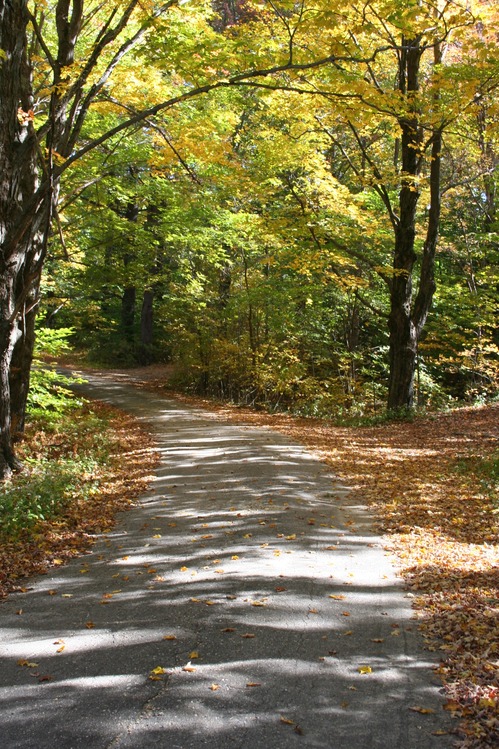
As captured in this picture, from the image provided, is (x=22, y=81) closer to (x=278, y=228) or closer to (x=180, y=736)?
(x=278, y=228)

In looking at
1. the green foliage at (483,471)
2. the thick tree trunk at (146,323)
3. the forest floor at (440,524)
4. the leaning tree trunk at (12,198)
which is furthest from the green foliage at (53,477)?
the thick tree trunk at (146,323)

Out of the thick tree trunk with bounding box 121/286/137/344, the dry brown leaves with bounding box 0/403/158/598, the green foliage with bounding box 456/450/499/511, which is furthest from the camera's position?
the thick tree trunk with bounding box 121/286/137/344

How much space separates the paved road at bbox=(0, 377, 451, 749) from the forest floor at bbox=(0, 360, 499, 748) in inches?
7.2

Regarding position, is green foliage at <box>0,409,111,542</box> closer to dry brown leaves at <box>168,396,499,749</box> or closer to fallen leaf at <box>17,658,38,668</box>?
fallen leaf at <box>17,658,38,668</box>

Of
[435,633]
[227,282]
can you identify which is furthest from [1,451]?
[227,282]

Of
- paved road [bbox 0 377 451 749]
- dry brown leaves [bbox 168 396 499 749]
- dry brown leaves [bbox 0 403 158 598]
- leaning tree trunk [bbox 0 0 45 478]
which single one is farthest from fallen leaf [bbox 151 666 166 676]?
leaning tree trunk [bbox 0 0 45 478]

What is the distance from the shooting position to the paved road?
9.77ft

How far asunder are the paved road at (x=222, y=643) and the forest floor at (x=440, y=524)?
0.18 meters

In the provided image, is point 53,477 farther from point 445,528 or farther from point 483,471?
point 483,471

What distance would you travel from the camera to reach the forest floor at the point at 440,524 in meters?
3.45

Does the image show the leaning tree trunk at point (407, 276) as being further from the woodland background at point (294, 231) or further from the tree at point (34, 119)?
the tree at point (34, 119)

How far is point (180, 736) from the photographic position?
2.90 m

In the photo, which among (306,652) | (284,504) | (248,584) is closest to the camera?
(306,652)

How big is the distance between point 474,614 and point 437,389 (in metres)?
14.7
